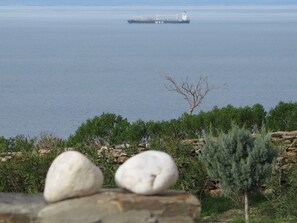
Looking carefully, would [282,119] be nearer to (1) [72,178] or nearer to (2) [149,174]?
(2) [149,174]

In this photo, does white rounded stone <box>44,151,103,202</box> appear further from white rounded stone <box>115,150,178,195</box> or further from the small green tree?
the small green tree

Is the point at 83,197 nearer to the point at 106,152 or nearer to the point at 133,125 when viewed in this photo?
the point at 106,152

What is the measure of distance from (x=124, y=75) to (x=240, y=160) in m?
69.8

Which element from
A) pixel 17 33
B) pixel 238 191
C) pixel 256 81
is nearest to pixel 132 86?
pixel 256 81

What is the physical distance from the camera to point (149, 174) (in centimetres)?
1107

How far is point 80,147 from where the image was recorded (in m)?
16.2

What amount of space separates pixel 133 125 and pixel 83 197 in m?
8.42

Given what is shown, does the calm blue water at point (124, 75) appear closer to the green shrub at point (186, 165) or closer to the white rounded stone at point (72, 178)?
the green shrub at point (186, 165)

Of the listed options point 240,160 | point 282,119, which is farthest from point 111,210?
point 282,119

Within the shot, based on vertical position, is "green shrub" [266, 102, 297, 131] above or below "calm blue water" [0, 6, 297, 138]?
below

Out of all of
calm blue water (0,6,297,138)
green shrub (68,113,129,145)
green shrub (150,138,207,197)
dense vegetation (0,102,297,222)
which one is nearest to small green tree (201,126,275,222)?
dense vegetation (0,102,297,222)

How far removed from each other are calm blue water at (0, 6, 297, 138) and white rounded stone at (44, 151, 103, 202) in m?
29.8

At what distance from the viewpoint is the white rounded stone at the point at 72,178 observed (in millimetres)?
10977

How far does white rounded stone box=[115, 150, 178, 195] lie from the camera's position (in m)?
11.0
